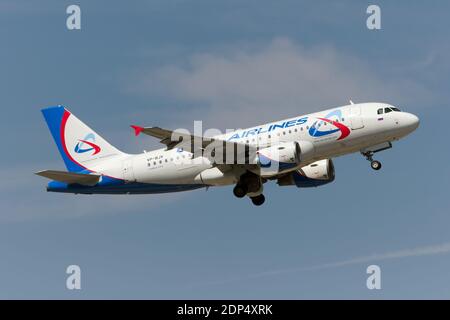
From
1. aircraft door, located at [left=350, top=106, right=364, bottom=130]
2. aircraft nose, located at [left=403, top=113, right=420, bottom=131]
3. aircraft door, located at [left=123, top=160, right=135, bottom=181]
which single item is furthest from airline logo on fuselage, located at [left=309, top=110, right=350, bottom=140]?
aircraft door, located at [left=123, top=160, right=135, bottom=181]

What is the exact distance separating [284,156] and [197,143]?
4976mm

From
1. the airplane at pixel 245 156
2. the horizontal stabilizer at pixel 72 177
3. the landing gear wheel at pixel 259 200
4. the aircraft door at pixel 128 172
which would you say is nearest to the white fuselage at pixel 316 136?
the airplane at pixel 245 156

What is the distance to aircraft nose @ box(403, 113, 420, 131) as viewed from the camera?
4941 centimetres

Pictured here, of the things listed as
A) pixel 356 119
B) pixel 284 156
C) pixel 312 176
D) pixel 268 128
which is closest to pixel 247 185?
A: pixel 268 128

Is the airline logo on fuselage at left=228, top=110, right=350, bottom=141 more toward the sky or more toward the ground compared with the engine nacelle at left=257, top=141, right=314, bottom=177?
more toward the sky

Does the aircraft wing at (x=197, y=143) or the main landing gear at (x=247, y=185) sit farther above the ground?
the aircraft wing at (x=197, y=143)

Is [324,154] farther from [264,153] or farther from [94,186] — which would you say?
[94,186]

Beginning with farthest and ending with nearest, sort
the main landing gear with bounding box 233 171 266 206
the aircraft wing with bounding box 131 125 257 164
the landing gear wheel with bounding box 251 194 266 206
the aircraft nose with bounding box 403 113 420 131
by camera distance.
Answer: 1. the landing gear wheel with bounding box 251 194 266 206
2. the main landing gear with bounding box 233 171 266 206
3. the aircraft nose with bounding box 403 113 420 131
4. the aircraft wing with bounding box 131 125 257 164

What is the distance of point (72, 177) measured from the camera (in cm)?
5353

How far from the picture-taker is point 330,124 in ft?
161

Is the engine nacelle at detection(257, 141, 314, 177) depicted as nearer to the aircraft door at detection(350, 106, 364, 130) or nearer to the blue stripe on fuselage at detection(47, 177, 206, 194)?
the aircraft door at detection(350, 106, 364, 130)

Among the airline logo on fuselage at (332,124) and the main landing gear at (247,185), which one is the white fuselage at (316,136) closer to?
the airline logo on fuselage at (332,124)

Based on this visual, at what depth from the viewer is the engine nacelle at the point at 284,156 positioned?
48.5m

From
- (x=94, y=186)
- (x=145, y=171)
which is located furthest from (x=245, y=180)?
(x=94, y=186)
